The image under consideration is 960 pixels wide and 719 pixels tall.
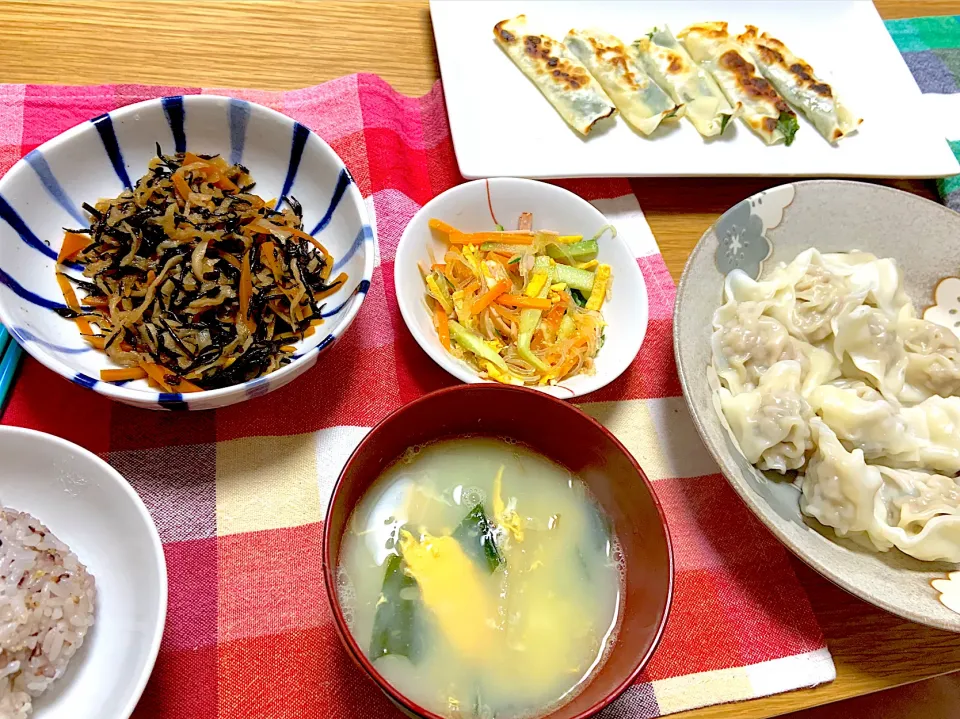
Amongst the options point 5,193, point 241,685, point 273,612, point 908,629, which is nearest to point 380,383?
point 273,612

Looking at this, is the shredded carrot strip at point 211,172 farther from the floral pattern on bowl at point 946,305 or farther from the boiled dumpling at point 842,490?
the floral pattern on bowl at point 946,305

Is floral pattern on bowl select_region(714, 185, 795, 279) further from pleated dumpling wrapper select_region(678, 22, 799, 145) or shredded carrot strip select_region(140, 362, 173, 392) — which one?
shredded carrot strip select_region(140, 362, 173, 392)

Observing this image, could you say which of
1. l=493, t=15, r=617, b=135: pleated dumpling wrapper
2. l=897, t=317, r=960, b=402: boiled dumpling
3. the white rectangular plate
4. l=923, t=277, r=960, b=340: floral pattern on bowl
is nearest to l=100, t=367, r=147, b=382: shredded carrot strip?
the white rectangular plate

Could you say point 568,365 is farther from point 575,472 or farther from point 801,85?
point 801,85

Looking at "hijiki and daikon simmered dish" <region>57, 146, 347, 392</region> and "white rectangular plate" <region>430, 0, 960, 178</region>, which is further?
"white rectangular plate" <region>430, 0, 960, 178</region>

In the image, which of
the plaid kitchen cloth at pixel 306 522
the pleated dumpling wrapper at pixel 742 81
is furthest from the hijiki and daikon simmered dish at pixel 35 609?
the pleated dumpling wrapper at pixel 742 81

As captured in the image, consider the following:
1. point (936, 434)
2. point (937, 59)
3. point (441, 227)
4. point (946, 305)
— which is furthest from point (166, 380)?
point (937, 59)
